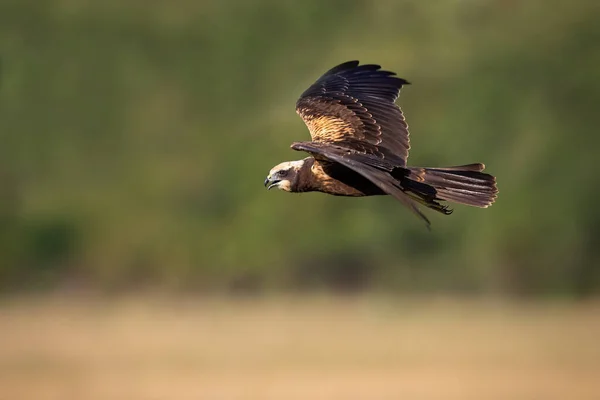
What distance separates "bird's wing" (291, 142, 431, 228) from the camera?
8203mm

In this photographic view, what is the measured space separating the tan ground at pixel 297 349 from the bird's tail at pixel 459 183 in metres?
17.4

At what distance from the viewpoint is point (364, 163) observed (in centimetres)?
899

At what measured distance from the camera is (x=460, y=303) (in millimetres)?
42469

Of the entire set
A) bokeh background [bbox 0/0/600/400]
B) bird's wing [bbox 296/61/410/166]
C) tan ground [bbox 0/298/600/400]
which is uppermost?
bokeh background [bbox 0/0/600/400]

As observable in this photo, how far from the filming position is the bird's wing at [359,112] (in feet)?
34.9

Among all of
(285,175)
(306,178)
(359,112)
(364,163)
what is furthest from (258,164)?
(364,163)

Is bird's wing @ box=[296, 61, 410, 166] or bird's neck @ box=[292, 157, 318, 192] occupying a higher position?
bird's wing @ box=[296, 61, 410, 166]

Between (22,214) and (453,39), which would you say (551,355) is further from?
(22,214)

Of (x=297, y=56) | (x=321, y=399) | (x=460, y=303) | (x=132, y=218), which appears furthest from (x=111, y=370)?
(x=297, y=56)

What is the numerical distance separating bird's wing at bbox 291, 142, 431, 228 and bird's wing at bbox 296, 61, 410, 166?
2.52 feet

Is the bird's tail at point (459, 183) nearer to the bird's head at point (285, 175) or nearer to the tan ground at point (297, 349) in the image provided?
the bird's head at point (285, 175)

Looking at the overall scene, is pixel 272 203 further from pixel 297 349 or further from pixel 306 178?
pixel 306 178

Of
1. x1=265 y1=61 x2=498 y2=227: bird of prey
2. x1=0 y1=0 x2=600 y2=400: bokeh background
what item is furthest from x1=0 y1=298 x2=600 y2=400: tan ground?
x1=265 y1=61 x2=498 y2=227: bird of prey

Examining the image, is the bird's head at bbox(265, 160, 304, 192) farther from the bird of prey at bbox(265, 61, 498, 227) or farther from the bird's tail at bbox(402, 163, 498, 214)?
the bird's tail at bbox(402, 163, 498, 214)
